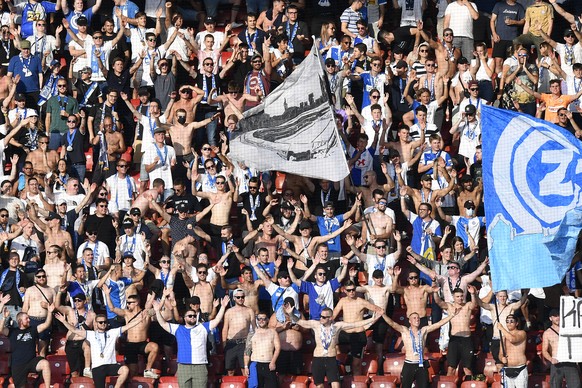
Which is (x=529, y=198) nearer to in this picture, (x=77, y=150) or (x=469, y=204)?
(x=469, y=204)

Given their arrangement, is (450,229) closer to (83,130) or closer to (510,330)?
(510,330)

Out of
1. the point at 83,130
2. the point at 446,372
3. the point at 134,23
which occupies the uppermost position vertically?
the point at 134,23

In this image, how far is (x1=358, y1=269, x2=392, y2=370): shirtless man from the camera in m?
23.6

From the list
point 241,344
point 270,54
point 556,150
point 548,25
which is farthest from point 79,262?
point 548,25

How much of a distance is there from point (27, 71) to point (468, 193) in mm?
7512

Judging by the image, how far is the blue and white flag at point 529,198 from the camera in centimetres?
2195

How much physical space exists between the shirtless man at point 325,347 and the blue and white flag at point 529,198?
7.76 ft

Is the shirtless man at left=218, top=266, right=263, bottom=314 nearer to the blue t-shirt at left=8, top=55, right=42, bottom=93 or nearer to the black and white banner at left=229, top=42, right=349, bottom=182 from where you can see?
the black and white banner at left=229, top=42, right=349, bottom=182

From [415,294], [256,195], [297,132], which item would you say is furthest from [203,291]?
[297,132]

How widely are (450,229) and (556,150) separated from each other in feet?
8.58

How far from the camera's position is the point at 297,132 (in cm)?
2542

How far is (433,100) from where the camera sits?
26.4 metres

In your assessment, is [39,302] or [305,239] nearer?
[39,302]

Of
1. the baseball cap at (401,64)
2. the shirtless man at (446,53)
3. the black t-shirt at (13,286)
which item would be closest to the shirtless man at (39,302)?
the black t-shirt at (13,286)
